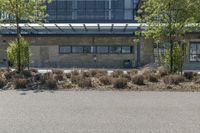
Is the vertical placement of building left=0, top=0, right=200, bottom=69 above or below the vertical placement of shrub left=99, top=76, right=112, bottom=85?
above

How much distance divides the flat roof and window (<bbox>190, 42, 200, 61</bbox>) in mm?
7549

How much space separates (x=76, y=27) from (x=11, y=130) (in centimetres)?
3463

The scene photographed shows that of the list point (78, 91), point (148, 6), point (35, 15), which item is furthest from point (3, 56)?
point (78, 91)

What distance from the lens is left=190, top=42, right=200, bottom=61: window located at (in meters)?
43.0

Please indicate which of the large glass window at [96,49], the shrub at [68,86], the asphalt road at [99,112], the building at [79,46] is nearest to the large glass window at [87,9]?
the building at [79,46]

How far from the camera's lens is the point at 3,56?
44688mm

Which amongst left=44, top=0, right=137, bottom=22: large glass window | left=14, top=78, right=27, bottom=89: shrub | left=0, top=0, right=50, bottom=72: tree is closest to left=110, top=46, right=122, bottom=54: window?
left=44, top=0, right=137, bottom=22: large glass window

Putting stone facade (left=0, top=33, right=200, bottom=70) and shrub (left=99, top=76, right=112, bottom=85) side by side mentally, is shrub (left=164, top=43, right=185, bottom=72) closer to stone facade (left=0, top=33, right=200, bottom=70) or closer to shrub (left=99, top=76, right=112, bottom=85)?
shrub (left=99, top=76, right=112, bottom=85)

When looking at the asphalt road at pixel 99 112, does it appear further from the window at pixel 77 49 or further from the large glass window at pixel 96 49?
A: the window at pixel 77 49

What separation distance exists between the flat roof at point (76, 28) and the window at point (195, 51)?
755 cm

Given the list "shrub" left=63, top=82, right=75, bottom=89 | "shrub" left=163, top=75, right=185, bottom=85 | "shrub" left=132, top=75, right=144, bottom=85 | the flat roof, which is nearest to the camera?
"shrub" left=63, top=82, right=75, bottom=89

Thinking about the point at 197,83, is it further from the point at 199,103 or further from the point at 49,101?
the point at 49,101

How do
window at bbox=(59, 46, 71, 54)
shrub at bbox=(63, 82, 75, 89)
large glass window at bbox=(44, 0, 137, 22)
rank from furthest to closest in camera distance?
large glass window at bbox=(44, 0, 137, 22) → window at bbox=(59, 46, 71, 54) → shrub at bbox=(63, 82, 75, 89)

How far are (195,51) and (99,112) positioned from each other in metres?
35.2
